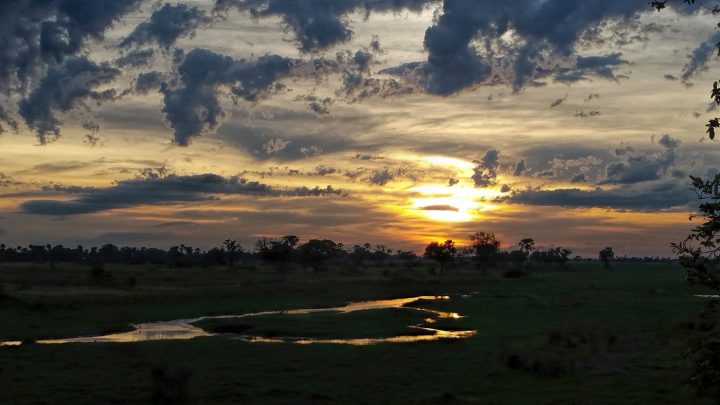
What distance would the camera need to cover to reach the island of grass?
51906 mm

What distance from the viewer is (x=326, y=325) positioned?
5641cm

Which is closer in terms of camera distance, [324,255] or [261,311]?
[261,311]

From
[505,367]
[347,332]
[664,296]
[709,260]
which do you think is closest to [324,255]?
[664,296]

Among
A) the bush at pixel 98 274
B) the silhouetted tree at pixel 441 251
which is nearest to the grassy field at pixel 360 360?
the bush at pixel 98 274

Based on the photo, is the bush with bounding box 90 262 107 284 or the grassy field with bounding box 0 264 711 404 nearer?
the grassy field with bounding box 0 264 711 404

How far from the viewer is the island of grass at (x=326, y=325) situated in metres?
51.9

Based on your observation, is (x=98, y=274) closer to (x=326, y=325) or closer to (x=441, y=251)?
(x=326, y=325)

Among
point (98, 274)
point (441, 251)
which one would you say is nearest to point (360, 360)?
point (98, 274)

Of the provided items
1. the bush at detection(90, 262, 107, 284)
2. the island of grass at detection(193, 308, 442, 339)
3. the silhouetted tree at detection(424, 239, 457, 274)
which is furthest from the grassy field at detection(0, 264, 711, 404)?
the silhouetted tree at detection(424, 239, 457, 274)

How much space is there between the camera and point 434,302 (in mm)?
86375

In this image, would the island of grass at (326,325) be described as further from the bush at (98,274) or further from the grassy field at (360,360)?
the bush at (98,274)

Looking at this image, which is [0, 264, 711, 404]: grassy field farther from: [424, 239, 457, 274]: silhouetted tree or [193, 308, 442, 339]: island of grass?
[424, 239, 457, 274]: silhouetted tree

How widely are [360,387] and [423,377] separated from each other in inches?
161

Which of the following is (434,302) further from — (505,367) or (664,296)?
(505,367)
